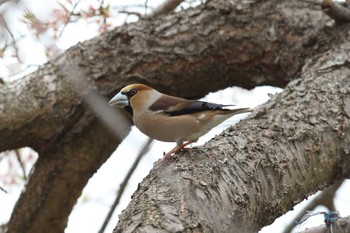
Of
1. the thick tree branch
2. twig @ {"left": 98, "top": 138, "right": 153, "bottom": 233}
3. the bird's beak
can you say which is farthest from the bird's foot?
the thick tree branch

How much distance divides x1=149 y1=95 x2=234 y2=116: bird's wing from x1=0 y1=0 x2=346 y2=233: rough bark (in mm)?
768

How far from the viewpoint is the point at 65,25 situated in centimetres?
390

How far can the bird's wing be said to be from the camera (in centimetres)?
321

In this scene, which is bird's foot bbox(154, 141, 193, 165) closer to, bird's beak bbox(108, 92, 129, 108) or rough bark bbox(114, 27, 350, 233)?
rough bark bbox(114, 27, 350, 233)

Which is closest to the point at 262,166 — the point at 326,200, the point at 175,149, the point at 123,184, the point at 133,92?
the point at 175,149

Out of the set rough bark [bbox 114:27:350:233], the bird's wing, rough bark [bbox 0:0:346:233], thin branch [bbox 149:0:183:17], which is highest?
thin branch [bbox 149:0:183:17]

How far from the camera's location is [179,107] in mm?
3254

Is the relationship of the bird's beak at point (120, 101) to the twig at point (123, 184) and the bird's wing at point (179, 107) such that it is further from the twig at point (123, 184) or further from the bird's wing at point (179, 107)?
the twig at point (123, 184)

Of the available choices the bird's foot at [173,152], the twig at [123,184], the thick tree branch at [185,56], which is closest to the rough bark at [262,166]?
the bird's foot at [173,152]

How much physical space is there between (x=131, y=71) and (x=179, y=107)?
93 cm

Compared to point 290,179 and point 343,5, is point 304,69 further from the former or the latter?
point 290,179

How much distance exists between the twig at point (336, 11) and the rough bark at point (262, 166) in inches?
4.6

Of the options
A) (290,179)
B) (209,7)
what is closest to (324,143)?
(290,179)

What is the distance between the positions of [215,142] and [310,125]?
0.58m
